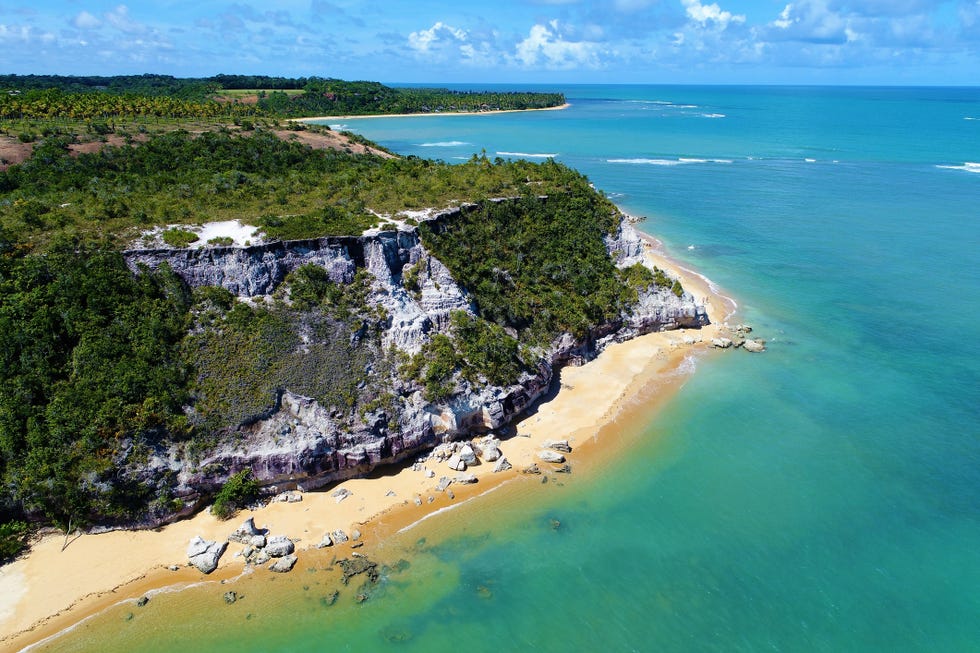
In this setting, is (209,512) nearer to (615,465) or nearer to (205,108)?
(615,465)

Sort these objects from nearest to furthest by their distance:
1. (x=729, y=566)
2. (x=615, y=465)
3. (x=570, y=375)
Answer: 1. (x=729, y=566)
2. (x=615, y=465)
3. (x=570, y=375)

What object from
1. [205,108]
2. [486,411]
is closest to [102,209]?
[486,411]

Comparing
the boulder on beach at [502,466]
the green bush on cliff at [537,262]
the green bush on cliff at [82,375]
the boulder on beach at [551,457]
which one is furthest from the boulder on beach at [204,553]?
the green bush on cliff at [537,262]

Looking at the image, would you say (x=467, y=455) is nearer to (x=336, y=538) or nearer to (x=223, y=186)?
(x=336, y=538)

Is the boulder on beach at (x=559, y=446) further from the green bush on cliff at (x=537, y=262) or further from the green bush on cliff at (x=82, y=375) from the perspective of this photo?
the green bush on cliff at (x=82, y=375)

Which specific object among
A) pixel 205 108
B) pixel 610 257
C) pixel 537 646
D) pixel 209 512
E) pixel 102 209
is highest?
pixel 205 108

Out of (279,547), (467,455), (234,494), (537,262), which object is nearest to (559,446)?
(467,455)
